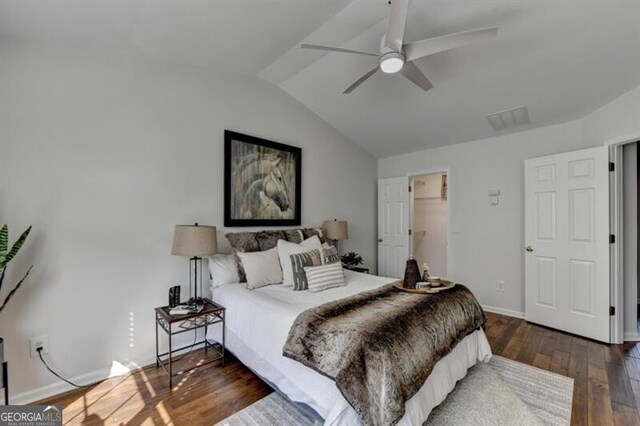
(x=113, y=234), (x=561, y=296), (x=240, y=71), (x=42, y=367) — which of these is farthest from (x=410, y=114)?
(x=42, y=367)

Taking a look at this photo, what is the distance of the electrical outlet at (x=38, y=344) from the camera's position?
2123mm

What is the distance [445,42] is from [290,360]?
2.32 metres

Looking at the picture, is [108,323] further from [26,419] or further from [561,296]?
[561,296]

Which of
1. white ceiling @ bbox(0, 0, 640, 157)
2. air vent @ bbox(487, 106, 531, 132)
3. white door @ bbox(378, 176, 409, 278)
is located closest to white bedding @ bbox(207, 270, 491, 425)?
white door @ bbox(378, 176, 409, 278)

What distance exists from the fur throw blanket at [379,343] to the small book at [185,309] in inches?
39.5

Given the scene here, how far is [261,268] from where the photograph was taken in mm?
2812

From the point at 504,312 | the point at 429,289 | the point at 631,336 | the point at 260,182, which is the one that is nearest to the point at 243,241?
the point at 260,182

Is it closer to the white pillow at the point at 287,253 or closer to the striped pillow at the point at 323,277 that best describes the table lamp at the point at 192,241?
the white pillow at the point at 287,253

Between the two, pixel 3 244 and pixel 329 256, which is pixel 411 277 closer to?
pixel 329 256

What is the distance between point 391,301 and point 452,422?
80 centimetres

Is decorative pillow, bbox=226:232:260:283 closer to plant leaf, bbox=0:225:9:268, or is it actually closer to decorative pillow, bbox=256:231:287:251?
decorative pillow, bbox=256:231:287:251

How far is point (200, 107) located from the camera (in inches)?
118

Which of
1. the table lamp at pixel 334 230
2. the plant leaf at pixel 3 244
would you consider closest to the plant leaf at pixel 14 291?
the plant leaf at pixel 3 244

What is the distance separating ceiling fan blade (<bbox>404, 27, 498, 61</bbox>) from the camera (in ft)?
6.01
